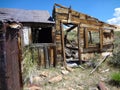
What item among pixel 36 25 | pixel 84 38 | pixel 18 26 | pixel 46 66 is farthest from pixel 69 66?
pixel 18 26

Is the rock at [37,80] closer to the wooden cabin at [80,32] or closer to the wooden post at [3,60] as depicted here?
the wooden cabin at [80,32]

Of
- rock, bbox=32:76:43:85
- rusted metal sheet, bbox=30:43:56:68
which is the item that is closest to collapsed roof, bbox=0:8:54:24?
rusted metal sheet, bbox=30:43:56:68

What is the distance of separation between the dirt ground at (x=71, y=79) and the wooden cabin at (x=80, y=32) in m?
1.36

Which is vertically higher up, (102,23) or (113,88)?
(102,23)

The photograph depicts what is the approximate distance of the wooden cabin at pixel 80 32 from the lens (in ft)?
37.4

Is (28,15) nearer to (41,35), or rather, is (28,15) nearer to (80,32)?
(41,35)

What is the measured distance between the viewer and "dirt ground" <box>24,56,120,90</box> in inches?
316

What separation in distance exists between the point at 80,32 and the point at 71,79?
13.4 ft

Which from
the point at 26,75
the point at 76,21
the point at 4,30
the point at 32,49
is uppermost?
the point at 76,21

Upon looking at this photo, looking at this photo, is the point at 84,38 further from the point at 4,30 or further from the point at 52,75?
the point at 4,30

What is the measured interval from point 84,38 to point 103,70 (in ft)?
Answer: 8.78

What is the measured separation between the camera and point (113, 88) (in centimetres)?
806

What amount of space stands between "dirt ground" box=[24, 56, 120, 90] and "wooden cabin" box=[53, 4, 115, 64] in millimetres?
1364

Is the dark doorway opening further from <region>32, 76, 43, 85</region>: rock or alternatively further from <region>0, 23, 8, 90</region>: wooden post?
<region>0, 23, 8, 90</region>: wooden post
